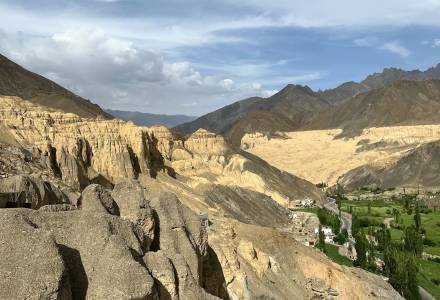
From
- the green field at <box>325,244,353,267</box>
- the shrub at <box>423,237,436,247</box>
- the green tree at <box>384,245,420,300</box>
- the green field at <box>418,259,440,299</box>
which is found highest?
the green tree at <box>384,245,420,300</box>

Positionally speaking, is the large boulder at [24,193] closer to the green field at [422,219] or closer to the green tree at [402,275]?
the green tree at [402,275]

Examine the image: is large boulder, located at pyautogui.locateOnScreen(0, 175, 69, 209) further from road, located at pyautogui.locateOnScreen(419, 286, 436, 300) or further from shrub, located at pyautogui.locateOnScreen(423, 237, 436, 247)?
shrub, located at pyautogui.locateOnScreen(423, 237, 436, 247)

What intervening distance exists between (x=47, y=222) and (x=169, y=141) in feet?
309

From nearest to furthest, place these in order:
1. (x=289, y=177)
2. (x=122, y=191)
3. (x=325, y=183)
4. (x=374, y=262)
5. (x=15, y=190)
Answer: (x=122, y=191) → (x=15, y=190) → (x=374, y=262) → (x=289, y=177) → (x=325, y=183)

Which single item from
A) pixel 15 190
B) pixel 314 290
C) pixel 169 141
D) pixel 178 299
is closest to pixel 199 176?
pixel 169 141

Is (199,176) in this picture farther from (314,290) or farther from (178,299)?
(178,299)

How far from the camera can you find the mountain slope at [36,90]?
128 meters

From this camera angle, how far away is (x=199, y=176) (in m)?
106

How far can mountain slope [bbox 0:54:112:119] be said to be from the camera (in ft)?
419

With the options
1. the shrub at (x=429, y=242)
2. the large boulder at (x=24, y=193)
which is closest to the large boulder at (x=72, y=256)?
the large boulder at (x=24, y=193)

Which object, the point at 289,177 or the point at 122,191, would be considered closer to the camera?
the point at 122,191

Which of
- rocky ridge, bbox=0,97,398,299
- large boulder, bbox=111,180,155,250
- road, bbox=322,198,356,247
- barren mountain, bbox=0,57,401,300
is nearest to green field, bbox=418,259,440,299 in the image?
road, bbox=322,198,356,247

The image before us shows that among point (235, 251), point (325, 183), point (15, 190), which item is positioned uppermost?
point (15, 190)

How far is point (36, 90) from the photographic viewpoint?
14450 cm
